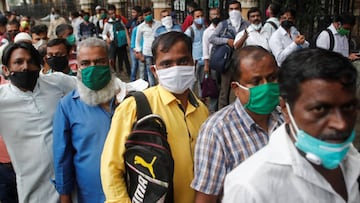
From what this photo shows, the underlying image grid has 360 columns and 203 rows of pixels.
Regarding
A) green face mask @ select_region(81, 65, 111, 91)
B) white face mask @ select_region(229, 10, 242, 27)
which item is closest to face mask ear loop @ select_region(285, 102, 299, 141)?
green face mask @ select_region(81, 65, 111, 91)

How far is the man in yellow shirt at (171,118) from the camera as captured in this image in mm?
2105

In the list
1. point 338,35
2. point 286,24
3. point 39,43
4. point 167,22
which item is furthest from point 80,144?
point 167,22

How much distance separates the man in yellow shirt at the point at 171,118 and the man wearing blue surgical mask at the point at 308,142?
2.41 feet

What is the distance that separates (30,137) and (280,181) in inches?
77.5

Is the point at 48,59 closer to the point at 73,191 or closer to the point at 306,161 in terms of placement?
the point at 73,191

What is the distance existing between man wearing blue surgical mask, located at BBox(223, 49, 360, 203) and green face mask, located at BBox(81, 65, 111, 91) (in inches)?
57.4

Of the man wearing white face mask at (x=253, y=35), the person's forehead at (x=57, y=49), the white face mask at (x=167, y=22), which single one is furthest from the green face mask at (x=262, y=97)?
the white face mask at (x=167, y=22)

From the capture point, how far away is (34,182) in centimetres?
290

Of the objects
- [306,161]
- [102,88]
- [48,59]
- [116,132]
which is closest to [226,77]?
[48,59]

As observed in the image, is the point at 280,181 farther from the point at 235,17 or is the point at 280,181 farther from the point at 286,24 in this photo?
the point at 235,17

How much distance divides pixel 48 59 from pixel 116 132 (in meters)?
2.07

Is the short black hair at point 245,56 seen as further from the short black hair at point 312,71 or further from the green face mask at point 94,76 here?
the green face mask at point 94,76

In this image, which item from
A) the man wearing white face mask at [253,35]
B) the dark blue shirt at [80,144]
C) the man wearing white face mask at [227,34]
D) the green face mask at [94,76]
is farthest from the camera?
the man wearing white face mask at [227,34]

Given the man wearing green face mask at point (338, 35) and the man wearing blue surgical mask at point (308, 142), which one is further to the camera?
A: the man wearing green face mask at point (338, 35)
